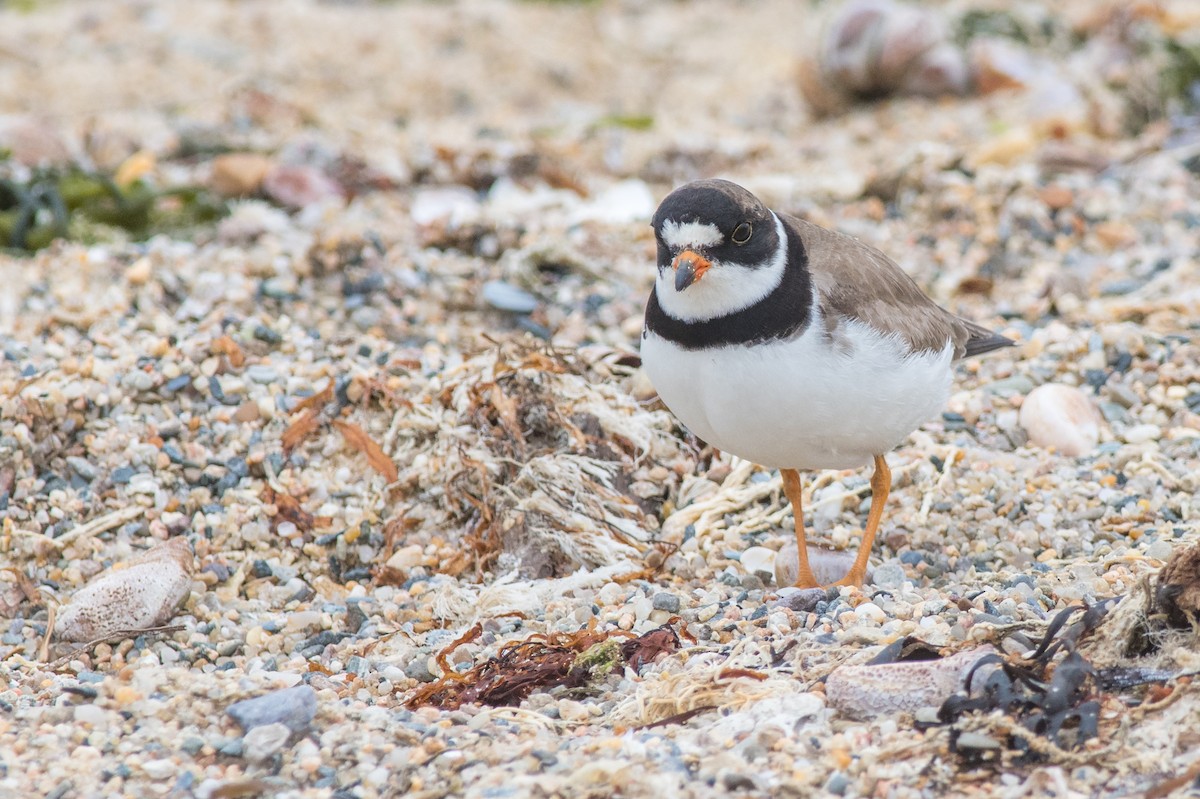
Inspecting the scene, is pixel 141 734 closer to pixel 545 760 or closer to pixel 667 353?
pixel 545 760

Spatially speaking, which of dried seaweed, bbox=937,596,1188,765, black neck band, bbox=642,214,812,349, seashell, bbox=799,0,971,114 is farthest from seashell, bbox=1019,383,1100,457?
seashell, bbox=799,0,971,114

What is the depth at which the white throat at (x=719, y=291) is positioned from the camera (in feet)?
12.0

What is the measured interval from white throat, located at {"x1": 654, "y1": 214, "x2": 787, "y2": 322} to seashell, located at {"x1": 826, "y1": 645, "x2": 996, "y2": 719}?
1061mm

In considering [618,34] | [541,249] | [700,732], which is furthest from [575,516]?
[618,34]

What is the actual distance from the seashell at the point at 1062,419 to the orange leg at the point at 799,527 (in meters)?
1.15

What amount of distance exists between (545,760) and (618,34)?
34.7 ft

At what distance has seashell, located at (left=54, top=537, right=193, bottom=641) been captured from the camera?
3967 mm

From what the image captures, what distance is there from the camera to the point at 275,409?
4.91 metres

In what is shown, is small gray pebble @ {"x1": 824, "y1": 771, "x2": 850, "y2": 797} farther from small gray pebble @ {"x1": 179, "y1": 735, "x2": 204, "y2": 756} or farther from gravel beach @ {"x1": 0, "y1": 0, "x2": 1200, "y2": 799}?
small gray pebble @ {"x1": 179, "y1": 735, "x2": 204, "y2": 756}

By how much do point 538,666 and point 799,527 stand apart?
110 cm

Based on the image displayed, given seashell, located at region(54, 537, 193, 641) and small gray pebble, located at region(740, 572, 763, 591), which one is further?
small gray pebble, located at region(740, 572, 763, 591)

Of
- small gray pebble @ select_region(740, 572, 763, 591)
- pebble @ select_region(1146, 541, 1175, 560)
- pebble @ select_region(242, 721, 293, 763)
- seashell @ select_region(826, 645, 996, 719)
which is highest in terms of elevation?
pebble @ select_region(1146, 541, 1175, 560)

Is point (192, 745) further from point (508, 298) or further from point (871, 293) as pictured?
point (508, 298)

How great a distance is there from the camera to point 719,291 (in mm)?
3650
